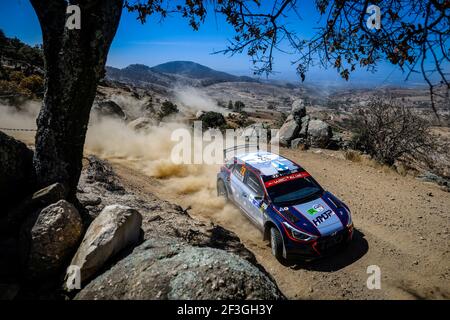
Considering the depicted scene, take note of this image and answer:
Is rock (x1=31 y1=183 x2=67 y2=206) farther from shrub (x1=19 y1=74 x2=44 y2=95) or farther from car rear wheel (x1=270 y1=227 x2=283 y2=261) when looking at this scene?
shrub (x1=19 y1=74 x2=44 y2=95)

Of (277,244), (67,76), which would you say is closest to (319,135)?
(277,244)

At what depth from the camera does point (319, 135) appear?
17.0 m

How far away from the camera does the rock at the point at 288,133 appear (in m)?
17.5

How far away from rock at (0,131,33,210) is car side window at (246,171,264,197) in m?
4.80

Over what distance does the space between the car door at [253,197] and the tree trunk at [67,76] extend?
4.26m

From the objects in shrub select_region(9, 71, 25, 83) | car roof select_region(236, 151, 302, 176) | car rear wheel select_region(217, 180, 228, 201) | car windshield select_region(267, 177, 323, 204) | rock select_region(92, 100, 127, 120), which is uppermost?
shrub select_region(9, 71, 25, 83)

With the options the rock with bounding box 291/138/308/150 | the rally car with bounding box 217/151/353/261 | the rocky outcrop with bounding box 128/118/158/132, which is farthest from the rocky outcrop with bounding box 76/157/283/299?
the rocky outcrop with bounding box 128/118/158/132

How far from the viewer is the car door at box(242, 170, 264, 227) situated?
283 inches

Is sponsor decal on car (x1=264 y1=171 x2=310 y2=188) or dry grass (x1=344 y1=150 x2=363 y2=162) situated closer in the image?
sponsor decal on car (x1=264 y1=171 x2=310 y2=188)

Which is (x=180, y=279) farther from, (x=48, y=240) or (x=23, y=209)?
(x=23, y=209)

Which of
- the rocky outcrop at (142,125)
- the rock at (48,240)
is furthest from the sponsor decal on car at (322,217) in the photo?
the rocky outcrop at (142,125)
